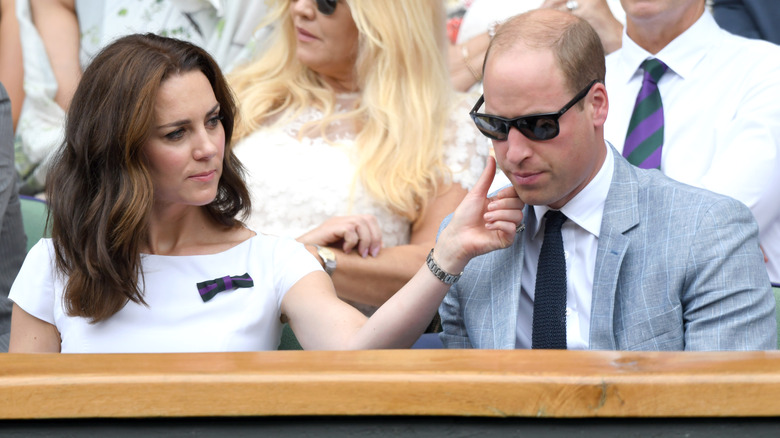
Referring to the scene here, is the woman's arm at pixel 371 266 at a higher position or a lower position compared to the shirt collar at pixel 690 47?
lower

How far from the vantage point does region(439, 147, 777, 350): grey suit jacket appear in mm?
1597

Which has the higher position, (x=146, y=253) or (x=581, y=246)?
(x=581, y=246)

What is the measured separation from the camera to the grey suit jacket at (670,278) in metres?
1.60

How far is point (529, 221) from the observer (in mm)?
1839

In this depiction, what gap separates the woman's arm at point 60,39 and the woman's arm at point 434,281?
1.85 metres

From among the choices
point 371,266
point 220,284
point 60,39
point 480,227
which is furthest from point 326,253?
point 60,39

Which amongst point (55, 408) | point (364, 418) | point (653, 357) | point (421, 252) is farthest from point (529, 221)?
point (55, 408)

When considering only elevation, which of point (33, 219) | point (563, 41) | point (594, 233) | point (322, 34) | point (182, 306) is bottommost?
point (33, 219)

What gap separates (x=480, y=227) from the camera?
66.9 inches

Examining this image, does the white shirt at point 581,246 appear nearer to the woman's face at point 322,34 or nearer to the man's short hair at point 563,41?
the man's short hair at point 563,41

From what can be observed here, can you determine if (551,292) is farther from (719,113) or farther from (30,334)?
(30,334)

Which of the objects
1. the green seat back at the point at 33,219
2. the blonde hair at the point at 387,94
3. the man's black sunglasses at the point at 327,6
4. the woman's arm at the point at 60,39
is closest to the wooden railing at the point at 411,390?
the blonde hair at the point at 387,94

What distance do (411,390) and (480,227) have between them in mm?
785

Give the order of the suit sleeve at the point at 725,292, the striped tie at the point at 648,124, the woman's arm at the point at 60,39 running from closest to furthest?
the suit sleeve at the point at 725,292 → the striped tie at the point at 648,124 → the woman's arm at the point at 60,39
